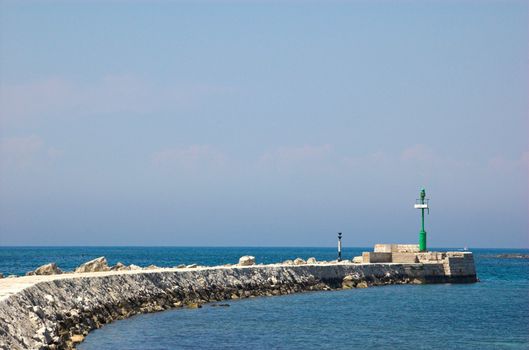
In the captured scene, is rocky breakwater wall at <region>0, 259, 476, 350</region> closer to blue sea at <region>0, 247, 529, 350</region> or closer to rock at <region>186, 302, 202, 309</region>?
rock at <region>186, 302, 202, 309</region>

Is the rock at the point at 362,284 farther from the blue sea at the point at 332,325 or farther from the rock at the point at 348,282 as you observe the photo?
the blue sea at the point at 332,325

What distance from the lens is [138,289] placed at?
32.7m

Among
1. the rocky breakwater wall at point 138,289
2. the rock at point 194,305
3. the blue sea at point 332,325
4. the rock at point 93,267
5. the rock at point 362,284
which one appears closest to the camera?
the rocky breakwater wall at point 138,289

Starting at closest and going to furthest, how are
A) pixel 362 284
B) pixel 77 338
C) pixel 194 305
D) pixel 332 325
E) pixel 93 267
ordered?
pixel 77 338 → pixel 332 325 → pixel 194 305 → pixel 93 267 → pixel 362 284

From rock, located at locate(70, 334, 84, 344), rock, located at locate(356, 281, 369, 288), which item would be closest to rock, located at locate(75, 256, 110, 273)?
rock, located at locate(70, 334, 84, 344)

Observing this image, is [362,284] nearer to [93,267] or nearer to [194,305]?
[194,305]

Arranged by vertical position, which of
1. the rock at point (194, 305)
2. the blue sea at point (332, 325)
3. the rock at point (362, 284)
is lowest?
the blue sea at point (332, 325)

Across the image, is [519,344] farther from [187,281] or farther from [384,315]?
[187,281]

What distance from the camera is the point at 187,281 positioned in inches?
1449

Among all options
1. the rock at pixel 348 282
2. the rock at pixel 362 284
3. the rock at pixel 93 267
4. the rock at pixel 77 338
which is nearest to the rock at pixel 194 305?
the rock at pixel 93 267

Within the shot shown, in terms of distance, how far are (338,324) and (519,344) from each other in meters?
6.41

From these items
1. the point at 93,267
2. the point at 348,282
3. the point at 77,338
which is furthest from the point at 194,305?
the point at 348,282

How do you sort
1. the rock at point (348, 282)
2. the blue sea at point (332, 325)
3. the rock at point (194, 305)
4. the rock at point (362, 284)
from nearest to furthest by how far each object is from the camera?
the blue sea at point (332, 325)
the rock at point (194, 305)
the rock at point (348, 282)
the rock at point (362, 284)

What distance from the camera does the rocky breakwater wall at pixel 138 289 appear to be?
21031mm
